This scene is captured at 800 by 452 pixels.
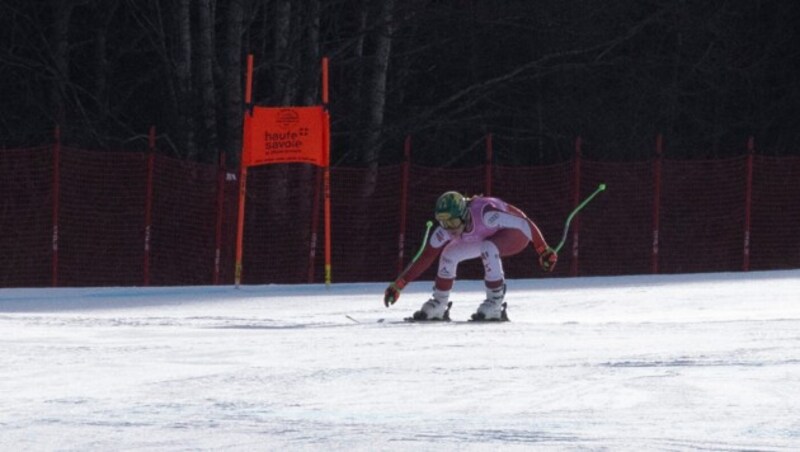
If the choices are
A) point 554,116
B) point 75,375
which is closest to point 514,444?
point 75,375

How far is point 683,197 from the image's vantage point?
25453 millimetres

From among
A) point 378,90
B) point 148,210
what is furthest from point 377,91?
point 148,210

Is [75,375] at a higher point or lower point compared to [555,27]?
lower

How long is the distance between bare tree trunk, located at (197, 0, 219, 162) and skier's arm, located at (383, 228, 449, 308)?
11433mm

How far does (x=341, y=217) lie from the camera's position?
2398 cm

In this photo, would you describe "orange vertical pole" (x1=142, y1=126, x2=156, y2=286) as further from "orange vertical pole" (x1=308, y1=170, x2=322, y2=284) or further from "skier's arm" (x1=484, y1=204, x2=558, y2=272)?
"skier's arm" (x1=484, y1=204, x2=558, y2=272)

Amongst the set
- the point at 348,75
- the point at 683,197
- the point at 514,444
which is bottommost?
the point at 514,444

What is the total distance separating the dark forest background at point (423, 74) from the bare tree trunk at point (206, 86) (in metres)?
0.02

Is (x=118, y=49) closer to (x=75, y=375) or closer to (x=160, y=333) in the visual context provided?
→ (x=160, y=333)

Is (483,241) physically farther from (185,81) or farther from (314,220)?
(185,81)

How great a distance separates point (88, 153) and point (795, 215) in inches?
384

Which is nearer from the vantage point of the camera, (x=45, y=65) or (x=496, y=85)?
(x=45, y=65)

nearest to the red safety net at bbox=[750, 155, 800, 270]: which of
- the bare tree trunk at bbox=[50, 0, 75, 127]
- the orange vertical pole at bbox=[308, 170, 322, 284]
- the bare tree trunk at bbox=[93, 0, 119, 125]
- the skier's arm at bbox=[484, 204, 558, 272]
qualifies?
the orange vertical pole at bbox=[308, 170, 322, 284]

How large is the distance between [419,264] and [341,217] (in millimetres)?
9481
